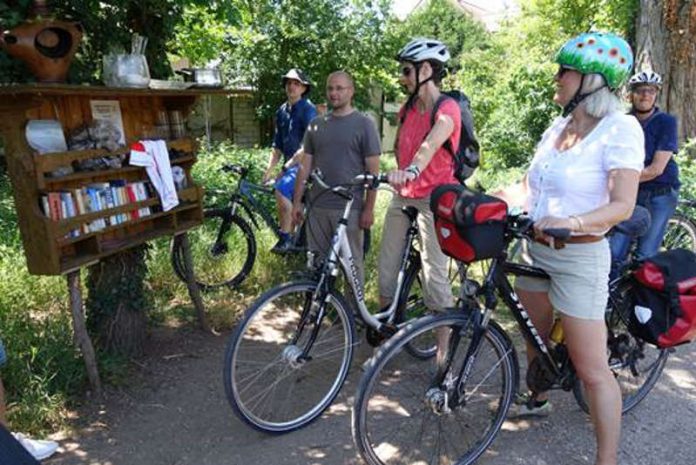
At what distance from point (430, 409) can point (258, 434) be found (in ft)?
3.30

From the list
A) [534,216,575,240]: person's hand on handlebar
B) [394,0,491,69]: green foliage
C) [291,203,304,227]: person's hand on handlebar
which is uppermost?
[394,0,491,69]: green foliage

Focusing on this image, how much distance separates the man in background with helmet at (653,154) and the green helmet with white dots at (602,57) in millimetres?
2176

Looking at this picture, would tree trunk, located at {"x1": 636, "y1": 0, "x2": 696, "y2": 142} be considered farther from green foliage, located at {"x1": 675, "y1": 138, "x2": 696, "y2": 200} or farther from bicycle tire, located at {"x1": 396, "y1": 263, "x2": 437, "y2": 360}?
bicycle tire, located at {"x1": 396, "y1": 263, "x2": 437, "y2": 360}

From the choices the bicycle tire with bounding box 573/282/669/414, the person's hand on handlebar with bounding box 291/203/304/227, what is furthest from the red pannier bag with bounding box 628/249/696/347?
the person's hand on handlebar with bounding box 291/203/304/227

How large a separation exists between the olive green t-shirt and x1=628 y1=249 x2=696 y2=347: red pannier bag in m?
1.80

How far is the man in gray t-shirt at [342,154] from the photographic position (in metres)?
3.81

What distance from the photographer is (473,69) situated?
592 inches

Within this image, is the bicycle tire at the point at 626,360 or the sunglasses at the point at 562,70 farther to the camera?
the bicycle tire at the point at 626,360

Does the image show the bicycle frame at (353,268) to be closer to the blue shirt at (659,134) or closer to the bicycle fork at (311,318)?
the bicycle fork at (311,318)

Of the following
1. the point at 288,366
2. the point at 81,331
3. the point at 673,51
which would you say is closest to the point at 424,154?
the point at 288,366

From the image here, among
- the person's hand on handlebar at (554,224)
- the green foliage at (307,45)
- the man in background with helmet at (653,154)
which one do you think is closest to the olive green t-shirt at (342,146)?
the person's hand on handlebar at (554,224)

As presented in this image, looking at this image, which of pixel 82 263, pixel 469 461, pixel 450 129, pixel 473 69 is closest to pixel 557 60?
pixel 450 129

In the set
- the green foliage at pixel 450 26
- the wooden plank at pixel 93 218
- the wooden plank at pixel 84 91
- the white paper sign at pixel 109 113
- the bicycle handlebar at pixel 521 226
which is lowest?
the wooden plank at pixel 93 218

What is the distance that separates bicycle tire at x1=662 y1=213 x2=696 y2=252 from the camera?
575 cm
